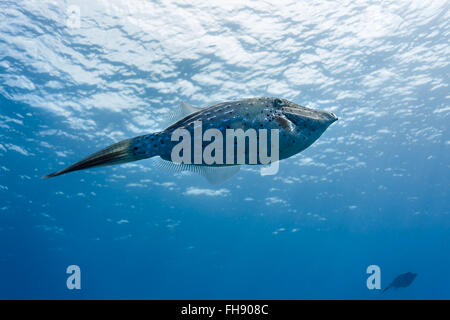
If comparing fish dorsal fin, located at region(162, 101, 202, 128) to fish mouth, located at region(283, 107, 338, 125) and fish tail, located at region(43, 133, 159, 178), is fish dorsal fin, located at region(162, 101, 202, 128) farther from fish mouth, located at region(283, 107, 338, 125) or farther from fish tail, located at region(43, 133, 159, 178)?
fish mouth, located at region(283, 107, 338, 125)

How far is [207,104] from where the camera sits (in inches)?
85.0

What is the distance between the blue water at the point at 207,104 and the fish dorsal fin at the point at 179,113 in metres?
11.0

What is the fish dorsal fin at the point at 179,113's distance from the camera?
207 cm

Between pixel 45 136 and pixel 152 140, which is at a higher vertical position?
pixel 45 136

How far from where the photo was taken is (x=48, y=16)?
11906 mm

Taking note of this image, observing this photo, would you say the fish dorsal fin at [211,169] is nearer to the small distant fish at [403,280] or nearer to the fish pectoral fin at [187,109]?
the fish pectoral fin at [187,109]

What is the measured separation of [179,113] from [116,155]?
0.66 meters

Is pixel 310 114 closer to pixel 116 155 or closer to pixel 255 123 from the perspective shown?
pixel 255 123

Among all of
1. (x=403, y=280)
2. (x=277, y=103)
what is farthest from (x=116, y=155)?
(x=403, y=280)

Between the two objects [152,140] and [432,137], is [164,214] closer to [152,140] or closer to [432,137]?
[432,137]

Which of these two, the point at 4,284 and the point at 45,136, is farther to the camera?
the point at 4,284

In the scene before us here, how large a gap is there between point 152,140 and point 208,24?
12024 millimetres

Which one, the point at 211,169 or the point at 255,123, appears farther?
the point at 211,169
